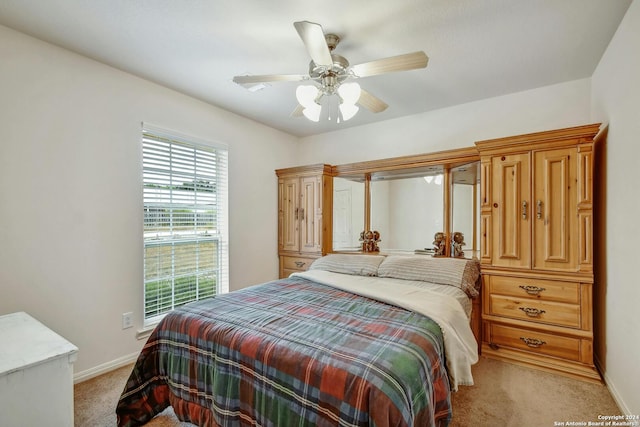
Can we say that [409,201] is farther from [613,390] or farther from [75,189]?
[75,189]

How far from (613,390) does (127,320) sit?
3732mm

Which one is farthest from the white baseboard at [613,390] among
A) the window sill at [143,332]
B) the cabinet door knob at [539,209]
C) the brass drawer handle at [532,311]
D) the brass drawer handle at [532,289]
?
the window sill at [143,332]

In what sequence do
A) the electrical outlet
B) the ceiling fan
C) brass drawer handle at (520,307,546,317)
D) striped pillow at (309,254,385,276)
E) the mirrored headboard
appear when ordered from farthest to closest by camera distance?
1. the mirrored headboard
2. striped pillow at (309,254,385,276)
3. the electrical outlet
4. brass drawer handle at (520,307,546,317)
5. the ceiling fan

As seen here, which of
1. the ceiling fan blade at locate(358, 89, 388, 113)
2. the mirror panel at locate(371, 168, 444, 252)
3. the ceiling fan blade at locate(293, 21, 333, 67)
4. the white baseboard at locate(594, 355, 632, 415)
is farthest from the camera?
the mirror panel at locate(371, 168, 444, 252)

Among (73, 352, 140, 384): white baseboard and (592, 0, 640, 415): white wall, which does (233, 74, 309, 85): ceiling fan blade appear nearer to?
(592, 0, 640, 415): white wall

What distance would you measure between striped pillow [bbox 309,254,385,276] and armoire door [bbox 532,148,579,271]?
1.38m

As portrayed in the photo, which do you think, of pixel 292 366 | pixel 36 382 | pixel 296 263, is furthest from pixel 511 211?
pixel 36 382

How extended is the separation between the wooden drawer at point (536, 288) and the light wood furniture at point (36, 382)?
2.95 m

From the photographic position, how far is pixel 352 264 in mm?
3102

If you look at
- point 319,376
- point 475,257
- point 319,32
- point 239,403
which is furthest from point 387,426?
point 475,257

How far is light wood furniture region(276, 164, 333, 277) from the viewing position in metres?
3.76

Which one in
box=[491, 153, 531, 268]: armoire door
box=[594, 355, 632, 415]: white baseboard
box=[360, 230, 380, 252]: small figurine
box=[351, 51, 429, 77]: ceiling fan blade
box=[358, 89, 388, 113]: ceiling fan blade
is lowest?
box=[594, 355, 632, 415]: white baseboard

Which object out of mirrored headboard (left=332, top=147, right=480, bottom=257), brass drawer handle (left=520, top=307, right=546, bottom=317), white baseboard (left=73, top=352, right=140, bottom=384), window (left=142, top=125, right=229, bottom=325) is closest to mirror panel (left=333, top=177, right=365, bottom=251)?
mirrored headboard (left=332, top=147, right=480, bottom=257)

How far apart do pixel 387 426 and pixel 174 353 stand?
1313 millimetres
